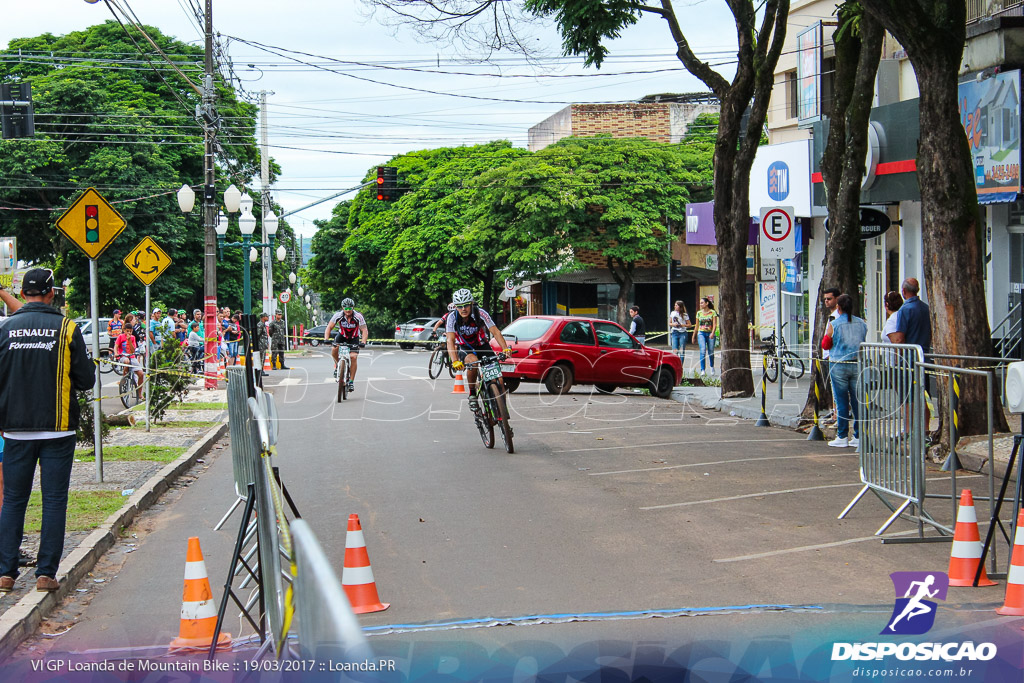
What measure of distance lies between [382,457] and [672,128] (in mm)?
52603

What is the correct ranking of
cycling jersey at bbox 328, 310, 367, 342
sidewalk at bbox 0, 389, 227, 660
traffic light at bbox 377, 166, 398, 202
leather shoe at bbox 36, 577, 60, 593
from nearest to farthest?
sidewalk at bbox 0, 389, 227, 660, leather shoe at bbox 36, 577, 60, 593, cycling jersey at bbox 328, 310, 367, 342, traffic light at bbox 377, 166, 398, 202

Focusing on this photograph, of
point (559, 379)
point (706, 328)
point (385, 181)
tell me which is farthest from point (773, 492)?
point (385, 181)

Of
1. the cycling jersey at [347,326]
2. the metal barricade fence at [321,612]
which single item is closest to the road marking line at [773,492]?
the metal barricade fence at [321,612]

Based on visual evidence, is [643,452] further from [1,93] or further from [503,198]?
[503,198]

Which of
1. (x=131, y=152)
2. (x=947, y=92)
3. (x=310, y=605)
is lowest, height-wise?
(x=310, y=605)

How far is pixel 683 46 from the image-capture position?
1817 cm

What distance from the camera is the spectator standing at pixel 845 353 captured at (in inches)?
503

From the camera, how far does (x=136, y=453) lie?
520 inches

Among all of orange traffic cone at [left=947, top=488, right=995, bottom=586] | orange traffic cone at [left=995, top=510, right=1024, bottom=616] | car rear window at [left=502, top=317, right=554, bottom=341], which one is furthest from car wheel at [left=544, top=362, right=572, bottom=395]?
orange traffic cone at [left=995, top=510, right=1024, bottom=616]

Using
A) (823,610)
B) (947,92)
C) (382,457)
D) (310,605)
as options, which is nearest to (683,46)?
(947,92)

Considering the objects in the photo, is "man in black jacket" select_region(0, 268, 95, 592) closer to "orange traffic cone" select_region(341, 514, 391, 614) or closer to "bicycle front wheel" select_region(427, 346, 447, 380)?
"orange traffic cone" select_region(341, 514, 391, 614)

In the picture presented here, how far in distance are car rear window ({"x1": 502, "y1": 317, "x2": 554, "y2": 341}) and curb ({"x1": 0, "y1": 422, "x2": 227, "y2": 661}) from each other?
9.64m

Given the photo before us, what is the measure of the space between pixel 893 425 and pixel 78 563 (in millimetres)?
5986

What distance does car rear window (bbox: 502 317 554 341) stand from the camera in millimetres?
21047
